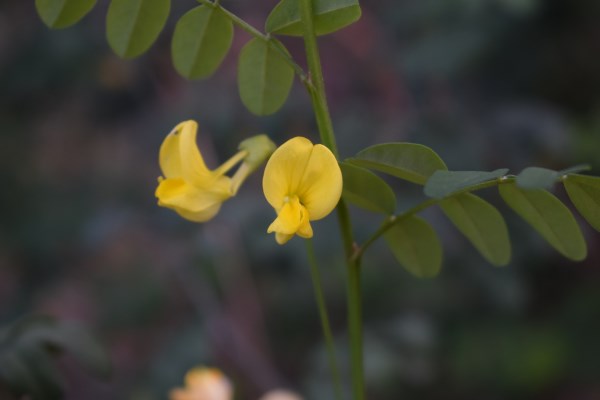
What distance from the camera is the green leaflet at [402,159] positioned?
0.62 meters

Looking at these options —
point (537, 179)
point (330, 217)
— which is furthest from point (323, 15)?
point (330, 217)

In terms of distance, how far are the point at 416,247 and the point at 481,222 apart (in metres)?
0.06

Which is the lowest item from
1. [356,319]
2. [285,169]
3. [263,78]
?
[356,319]

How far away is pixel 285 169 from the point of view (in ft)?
1.96

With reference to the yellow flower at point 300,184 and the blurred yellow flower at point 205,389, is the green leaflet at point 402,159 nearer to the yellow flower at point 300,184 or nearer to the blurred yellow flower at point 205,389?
the yellow flower at point 300,184

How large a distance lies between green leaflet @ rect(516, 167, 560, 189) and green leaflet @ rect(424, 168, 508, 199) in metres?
0.03

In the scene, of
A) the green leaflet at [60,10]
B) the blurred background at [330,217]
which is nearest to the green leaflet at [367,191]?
the green leaflet at [60,10]

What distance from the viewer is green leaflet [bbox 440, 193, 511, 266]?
69 centimetres

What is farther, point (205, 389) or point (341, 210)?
point (205, 389)

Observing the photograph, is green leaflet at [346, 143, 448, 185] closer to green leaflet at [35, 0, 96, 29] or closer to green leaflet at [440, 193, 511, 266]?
green leaflet at [440, 193, 511, 266]

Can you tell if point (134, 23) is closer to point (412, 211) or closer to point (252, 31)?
point (252, 31)

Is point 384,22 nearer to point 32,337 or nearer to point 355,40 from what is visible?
point 355,40

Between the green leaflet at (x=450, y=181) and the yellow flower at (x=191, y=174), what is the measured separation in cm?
16

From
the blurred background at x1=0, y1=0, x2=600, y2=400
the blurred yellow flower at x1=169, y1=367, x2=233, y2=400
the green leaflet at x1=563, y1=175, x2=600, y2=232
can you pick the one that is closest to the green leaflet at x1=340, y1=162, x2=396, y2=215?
the green leaflet at x1=563, y1=175, x2=600, y2=232
